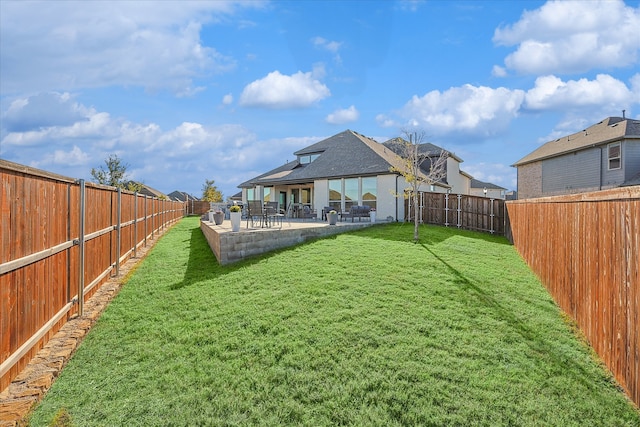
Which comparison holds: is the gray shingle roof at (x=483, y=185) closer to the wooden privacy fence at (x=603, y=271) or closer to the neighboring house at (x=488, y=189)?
the neighboring house at (x=488, y=189)

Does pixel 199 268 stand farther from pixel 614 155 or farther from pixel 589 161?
pixel 589 161

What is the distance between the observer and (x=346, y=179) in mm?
19422

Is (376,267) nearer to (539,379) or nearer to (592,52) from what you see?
(539,379)

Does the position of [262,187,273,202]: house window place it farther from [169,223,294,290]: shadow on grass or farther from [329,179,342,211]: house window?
[169,223,294,290]: shadow on grass

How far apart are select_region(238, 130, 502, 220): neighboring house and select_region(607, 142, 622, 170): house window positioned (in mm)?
8405

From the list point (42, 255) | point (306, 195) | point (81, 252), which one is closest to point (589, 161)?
point (306, 195)

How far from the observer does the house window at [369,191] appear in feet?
59.9

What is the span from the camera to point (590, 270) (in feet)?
14.7

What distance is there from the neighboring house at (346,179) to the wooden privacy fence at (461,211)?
3.78 feet

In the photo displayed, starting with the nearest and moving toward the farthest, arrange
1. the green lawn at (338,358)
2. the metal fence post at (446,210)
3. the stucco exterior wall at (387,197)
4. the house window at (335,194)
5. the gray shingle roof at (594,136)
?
the green lawn at (338,358) → the metal fence post at (446,210) → the gray shingle roof at (594,136) → the stucco exterior wall at (387,197) → the house window at (335,194)

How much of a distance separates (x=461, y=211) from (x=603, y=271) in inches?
496

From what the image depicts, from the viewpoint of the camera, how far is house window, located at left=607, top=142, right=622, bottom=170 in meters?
17.3

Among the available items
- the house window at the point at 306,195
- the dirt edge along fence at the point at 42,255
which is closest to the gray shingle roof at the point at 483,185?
the house window at the point at 306,195

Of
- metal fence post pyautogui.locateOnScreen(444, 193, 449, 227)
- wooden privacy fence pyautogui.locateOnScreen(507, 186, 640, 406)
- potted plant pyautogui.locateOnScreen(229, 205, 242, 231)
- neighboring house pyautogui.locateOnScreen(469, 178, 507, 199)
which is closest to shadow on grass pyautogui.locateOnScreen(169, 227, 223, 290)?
potted plant pyautogui.locateOnScreen(229, 205, 242, 231)
